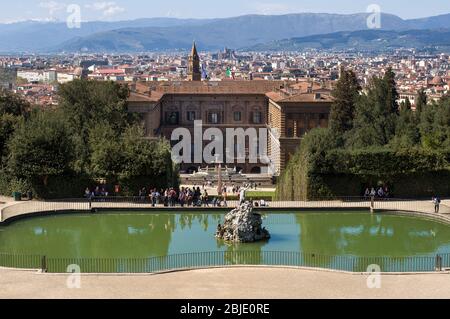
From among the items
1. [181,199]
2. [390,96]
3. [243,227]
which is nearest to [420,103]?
[390,96]

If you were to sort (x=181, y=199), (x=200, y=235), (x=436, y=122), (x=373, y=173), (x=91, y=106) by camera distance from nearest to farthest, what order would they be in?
(x=200, y=235), (x=181, y=199), (x=373, y=173), (x=91, y=106), (x=436, y=122)

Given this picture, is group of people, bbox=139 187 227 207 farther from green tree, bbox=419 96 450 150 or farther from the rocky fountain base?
green tree, bbox=419 96 450 150

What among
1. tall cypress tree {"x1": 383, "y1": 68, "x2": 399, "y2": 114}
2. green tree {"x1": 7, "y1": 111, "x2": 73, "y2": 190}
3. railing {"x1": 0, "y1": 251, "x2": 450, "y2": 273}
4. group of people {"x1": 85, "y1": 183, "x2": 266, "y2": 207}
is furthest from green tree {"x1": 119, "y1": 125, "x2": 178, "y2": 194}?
tall cypress tree {"x1": 383, "y1": 68, "x2": 399, "y2": 114}

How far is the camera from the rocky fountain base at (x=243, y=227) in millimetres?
32781

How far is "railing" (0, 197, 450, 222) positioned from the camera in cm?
3809

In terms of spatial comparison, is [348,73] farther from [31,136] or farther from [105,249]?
[105,249]

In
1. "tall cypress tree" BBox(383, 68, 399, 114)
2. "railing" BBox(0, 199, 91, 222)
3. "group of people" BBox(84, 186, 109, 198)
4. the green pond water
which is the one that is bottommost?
the green pond water

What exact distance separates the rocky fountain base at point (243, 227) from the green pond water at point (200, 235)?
0.37 meters

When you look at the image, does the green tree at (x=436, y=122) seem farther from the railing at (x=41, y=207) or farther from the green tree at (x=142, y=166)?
the railing at (x=41, y=207)

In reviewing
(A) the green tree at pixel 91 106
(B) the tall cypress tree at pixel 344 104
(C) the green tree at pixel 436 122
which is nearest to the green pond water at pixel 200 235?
(A) the green tree at pixel 91 106

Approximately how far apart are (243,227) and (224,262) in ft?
11.2

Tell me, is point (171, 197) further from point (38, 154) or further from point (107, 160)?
point (38, 154)

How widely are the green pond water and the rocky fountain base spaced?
37 cm

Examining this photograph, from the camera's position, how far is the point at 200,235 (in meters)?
34.4
